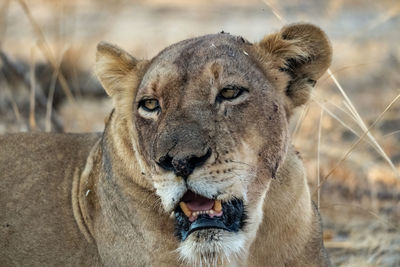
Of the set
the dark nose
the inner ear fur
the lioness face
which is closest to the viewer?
the dark nose

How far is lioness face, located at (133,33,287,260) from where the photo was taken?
3438mm

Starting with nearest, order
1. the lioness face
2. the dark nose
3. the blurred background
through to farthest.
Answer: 1. the dark nose
2. the lioness face
3. the blurred background

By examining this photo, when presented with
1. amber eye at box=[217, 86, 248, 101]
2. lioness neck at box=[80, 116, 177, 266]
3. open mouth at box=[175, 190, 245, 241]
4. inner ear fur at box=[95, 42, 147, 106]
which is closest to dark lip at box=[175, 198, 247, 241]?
open mouth at box=[175, 190, 245, 241]

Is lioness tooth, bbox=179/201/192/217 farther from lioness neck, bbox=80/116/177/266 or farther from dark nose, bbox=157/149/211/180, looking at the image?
lioness neck, bbox=80/116/177/266

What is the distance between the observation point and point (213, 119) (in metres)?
3.63

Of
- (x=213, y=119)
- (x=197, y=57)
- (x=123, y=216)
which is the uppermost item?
(x=197, y=57)

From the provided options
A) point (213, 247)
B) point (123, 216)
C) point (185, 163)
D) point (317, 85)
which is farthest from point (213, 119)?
point (317, 85)

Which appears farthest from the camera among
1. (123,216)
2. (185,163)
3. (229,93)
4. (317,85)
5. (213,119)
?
(317,85)

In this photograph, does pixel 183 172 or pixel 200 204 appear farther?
pixel 200 204

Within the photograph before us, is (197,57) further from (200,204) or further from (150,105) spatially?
(200,204)

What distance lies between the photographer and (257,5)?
14.4m

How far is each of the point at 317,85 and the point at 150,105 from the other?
476 centimetres

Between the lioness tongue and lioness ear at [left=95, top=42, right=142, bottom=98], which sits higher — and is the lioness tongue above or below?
below

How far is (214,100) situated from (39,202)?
4.72 ft
